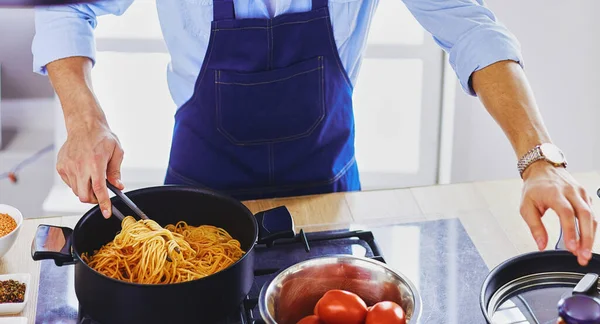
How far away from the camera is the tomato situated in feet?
3.98

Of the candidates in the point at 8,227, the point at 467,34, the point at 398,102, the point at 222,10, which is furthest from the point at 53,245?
the point at 398,102

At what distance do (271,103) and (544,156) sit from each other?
2.17 ft

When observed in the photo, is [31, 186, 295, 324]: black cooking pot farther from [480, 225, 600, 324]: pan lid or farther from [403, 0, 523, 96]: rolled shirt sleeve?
[403, 0, 523, 96]: rolled shirt sleeve

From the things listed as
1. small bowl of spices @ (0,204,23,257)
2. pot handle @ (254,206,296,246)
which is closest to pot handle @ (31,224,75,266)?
small bowl of spices @ (0,204,23,257)

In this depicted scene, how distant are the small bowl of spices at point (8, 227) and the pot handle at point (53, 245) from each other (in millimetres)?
205

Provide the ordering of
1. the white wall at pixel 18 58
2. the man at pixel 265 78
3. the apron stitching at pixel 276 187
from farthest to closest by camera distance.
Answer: the white wall at pixel 18 58
the apron stitching at pixel 276 187
the man at pixel 265 78

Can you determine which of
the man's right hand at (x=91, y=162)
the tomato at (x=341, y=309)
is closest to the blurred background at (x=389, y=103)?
the man's right hand at (x=91, y=162)

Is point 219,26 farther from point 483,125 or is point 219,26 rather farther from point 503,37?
point 483,125

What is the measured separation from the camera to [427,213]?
1.69 meters

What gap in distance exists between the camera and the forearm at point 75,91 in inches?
58.9

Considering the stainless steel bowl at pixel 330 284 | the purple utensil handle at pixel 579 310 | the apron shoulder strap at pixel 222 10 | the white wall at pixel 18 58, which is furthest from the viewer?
the white wall at pixel 18 58

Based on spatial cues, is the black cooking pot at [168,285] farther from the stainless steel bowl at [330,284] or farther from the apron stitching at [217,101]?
the apron stitching at [217,101]

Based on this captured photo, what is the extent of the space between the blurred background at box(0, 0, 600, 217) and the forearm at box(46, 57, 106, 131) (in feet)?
4.69

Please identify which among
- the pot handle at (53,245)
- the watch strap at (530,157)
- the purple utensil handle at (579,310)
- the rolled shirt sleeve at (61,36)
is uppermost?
the rolled shirt sleeve at (61,36)
